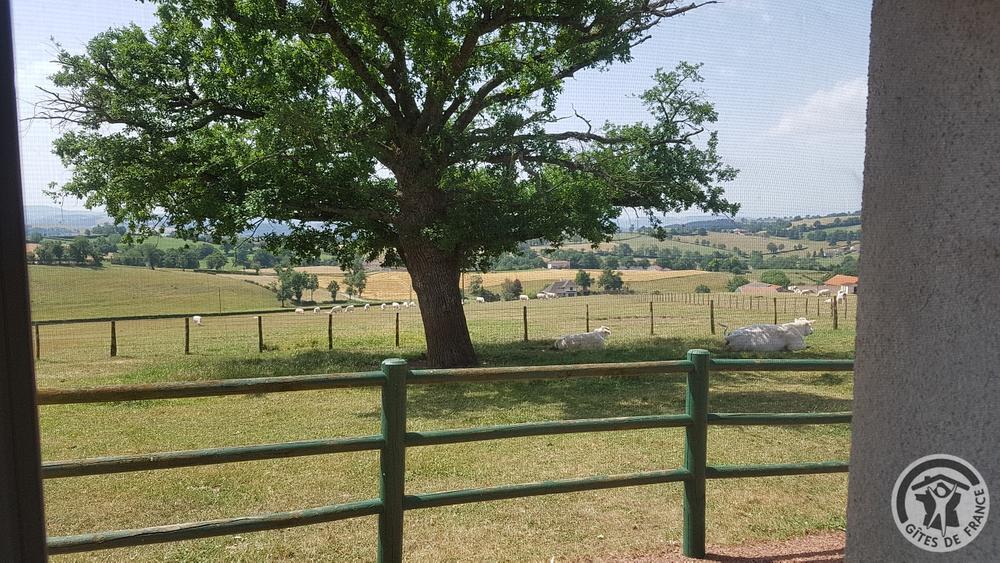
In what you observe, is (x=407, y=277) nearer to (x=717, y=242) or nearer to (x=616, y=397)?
(x=717, y=242)

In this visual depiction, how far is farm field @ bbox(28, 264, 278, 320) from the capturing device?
888cm

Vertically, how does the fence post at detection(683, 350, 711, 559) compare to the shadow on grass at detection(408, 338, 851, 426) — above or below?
above

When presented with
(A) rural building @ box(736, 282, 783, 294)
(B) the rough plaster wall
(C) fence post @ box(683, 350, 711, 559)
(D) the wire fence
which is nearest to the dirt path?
Result: (C) fence post @ box(683, 350, 711, 559)

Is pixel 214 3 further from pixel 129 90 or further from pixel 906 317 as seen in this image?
pixel 906 317

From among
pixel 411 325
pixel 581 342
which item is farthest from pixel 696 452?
pixel 411 325

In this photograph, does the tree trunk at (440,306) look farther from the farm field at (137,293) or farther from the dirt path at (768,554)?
the dirt path at (768,554)

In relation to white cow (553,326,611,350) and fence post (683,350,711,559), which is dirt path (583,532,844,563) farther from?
white cow (553,326,611,350)

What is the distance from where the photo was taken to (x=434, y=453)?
5766 millimetres

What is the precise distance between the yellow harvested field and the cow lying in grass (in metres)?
3.84

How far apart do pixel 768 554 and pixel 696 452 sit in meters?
0.65

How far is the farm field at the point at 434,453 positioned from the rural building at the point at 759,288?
5.32m

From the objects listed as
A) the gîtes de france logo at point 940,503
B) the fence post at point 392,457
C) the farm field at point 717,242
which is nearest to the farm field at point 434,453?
the fence post at point 392,457

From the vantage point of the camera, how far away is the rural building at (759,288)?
18.6m

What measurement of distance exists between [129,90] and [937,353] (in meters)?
12.0
